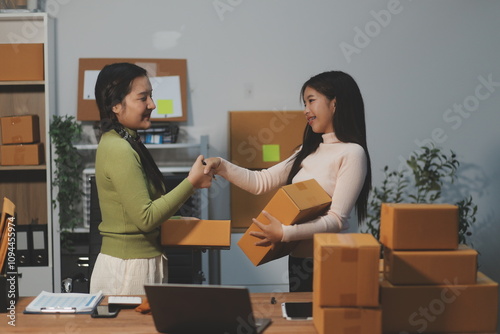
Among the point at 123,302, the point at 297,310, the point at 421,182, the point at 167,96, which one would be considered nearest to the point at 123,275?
the point at 123,302

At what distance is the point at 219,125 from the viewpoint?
4383mm

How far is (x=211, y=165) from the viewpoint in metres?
2.72

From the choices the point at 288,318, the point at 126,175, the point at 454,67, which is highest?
the point at 454,67

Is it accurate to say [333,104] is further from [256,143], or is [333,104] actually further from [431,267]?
[256,143]

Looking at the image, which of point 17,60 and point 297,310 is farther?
point 17,60

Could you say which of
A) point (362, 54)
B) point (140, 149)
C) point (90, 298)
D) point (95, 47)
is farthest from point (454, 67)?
point (90, 298)

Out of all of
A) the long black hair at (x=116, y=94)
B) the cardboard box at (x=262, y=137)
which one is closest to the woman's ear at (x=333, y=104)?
the long black hair at (x=116, y=94)

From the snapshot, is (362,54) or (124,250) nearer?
(124,250)

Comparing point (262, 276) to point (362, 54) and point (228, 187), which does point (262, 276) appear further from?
point (362, 54)

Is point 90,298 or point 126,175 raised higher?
point 126,175

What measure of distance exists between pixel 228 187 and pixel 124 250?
2000mm

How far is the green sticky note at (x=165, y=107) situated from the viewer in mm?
4301

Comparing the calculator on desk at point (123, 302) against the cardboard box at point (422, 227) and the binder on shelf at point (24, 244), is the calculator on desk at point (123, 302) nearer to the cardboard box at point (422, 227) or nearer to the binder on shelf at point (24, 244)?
the cardboard box at point (422, 227)

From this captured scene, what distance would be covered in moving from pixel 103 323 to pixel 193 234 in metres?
0.52
